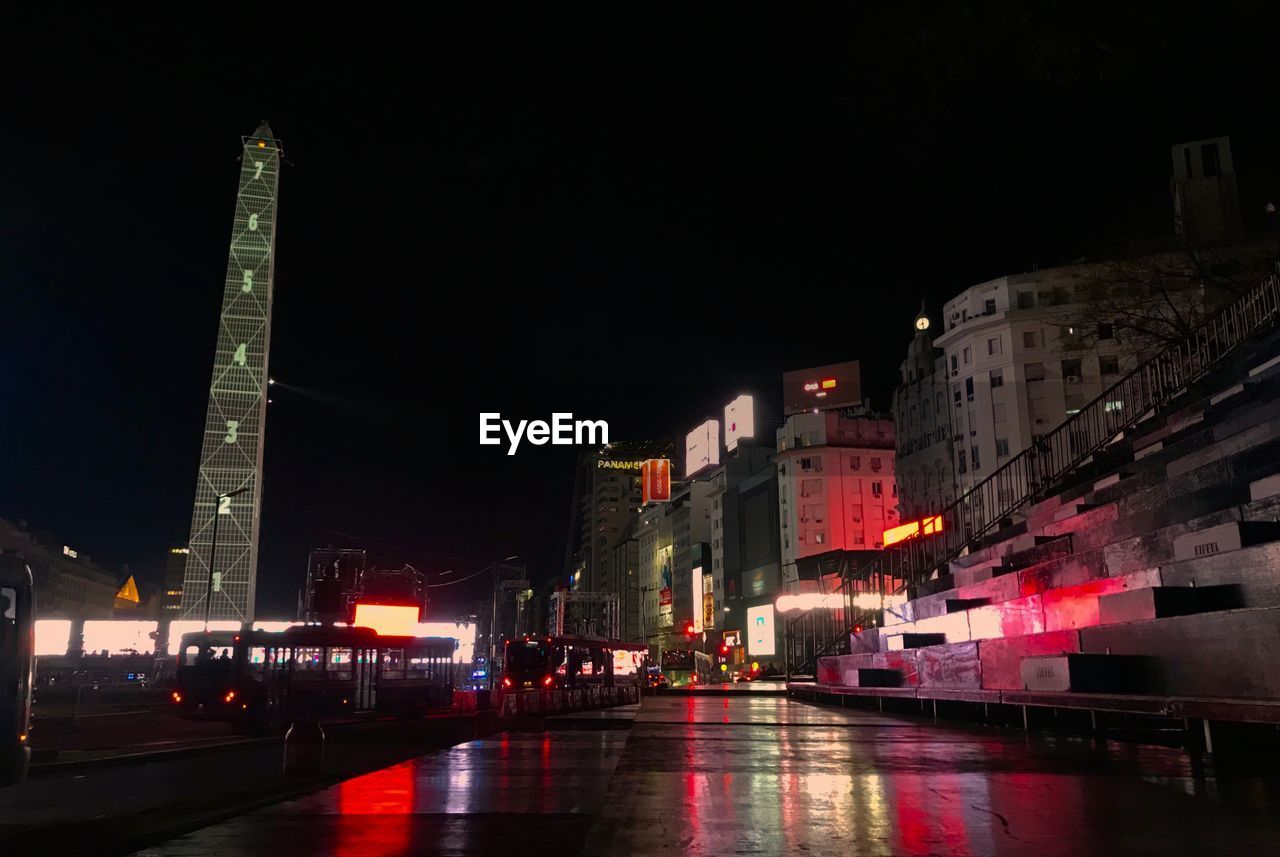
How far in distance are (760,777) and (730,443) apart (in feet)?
388

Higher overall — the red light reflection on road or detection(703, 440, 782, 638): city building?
detection(703, 440, 782, 638): city building

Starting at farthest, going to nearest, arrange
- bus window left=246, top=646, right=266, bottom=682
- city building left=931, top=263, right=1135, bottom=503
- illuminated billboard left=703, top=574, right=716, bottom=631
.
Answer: illuminated billboard left=703, top=574, right=716, bottom=631 → city building left=931, top=263, right=1135, bottom=503 → bus window left=246, top=646, right=266, bottom=682

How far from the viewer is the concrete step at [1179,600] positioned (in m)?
10.9

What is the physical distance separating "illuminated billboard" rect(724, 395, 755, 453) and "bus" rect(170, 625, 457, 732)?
88.5 metres

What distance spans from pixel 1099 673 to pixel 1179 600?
1323 mm

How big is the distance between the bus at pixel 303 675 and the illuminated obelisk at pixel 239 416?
7244cm

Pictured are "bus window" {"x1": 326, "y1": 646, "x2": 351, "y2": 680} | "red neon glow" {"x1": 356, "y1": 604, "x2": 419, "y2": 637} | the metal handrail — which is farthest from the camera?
"red neon glow" {"x1": 356, "y1": 604, "x2": 419, "y2": 637}

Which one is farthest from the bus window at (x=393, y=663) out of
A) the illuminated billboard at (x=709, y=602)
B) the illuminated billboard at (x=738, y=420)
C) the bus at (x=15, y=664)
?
the illuminated billboard at (x=709, y=602)

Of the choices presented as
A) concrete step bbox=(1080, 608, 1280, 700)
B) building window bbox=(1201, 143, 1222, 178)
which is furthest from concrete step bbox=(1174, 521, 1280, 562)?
building window bbox=(1201, 143, 1222, 178)

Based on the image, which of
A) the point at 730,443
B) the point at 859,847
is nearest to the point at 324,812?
the point at 859,847

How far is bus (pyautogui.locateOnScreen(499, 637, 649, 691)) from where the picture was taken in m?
39.0

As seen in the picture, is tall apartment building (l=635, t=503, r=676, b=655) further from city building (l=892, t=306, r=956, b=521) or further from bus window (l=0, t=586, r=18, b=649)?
bus window (l=0, t=586, r=18, b=649)

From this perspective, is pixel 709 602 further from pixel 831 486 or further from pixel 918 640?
pixel 918 640

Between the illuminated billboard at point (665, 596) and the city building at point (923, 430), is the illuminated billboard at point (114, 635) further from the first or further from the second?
the illuminated billboard at point (665, 596)
